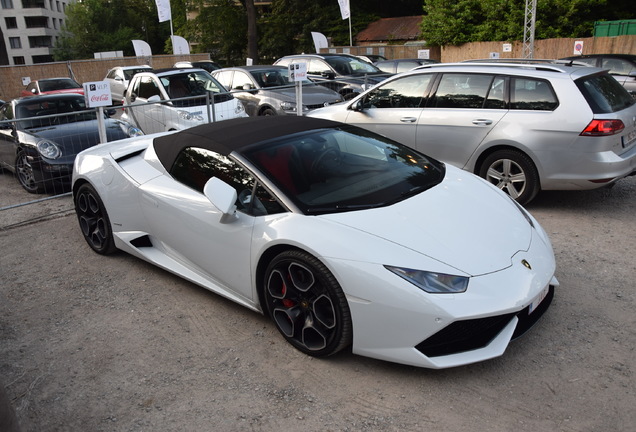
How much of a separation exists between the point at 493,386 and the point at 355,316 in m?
0.91

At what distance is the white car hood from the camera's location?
3.31 meters

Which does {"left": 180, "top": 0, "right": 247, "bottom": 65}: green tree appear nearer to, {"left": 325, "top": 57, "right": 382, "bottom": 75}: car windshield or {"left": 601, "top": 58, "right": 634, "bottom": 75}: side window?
{"left": 325, "top": 57, "right": 382, "bottom": 75}: car windshield

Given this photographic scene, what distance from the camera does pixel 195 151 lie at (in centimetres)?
439

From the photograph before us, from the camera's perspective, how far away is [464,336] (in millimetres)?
3133

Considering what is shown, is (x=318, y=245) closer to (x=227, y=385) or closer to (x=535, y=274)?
(x=227, y=385)

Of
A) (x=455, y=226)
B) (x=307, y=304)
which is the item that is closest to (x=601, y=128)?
(x=455, y=226)

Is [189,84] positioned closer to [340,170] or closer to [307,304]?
[340,170]

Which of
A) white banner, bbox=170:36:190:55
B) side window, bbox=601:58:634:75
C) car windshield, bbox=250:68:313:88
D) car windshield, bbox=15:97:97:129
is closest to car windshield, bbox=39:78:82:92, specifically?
white banner, bbox=170:36:190:55

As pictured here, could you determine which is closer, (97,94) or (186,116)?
(97,94)

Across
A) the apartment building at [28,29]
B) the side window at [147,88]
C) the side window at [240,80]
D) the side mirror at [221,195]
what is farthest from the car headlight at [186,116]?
the apartment building at [28,29]

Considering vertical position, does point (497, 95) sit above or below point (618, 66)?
above

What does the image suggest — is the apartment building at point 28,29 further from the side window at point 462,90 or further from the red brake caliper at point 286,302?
the red brake caliper at point 286,302

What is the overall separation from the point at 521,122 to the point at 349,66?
402 inches

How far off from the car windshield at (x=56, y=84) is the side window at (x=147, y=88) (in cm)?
911
